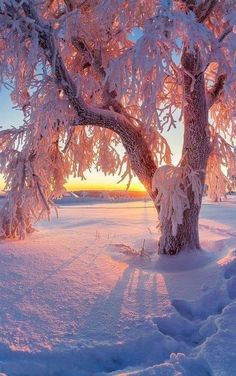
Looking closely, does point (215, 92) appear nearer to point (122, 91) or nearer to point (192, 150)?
point (192, 150)

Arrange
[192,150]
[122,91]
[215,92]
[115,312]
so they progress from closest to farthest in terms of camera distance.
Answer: [115,312], [122,91], [192,150], [215,92]

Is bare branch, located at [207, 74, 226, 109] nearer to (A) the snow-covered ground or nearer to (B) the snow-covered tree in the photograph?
(B) the snow-covered tree

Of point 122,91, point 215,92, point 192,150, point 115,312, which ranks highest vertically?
point 215,92

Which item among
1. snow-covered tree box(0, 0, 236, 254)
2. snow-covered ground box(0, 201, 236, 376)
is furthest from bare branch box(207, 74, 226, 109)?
snow-covered ground box(0, 201, 236, 376)

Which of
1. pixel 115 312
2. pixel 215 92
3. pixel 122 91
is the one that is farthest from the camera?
pixel 215 92

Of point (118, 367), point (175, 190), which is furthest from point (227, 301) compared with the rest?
Result: point (175, 190)

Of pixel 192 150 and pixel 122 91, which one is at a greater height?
pixel 122 91

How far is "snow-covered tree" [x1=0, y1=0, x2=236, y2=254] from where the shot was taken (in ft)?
12.0

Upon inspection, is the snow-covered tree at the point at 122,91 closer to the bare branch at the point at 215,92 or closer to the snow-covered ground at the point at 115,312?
the bare branch at the point at 215,92

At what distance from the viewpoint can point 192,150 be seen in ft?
16.3

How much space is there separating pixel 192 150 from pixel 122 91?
165 centimetres

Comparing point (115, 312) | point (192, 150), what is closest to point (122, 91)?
point (192, 150)

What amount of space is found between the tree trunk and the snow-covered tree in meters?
0.01

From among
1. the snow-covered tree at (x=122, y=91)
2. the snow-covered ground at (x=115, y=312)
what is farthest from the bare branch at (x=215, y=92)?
the snow-covered ground at (x=115, y=312)
